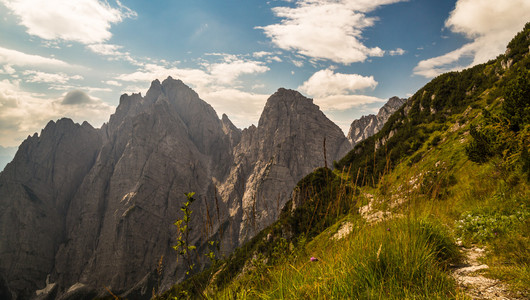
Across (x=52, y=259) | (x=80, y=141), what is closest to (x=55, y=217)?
(x=52, y=259)

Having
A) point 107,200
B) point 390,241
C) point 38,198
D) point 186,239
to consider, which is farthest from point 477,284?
point 38,198

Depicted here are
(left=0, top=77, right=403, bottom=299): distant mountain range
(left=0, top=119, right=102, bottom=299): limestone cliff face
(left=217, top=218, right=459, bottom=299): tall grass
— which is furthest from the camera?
(left=0, top=77, right=403, bottom=299): distant mountain range

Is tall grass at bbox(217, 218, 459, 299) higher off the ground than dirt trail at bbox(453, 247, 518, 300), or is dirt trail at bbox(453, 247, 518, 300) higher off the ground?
tall grass at bbox(217, 218, 459, 299)

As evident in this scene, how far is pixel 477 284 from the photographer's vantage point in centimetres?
294

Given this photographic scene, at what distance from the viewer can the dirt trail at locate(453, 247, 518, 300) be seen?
8.94 feet

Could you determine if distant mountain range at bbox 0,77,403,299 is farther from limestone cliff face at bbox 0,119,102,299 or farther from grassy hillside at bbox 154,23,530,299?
grassy hillside at bbox 154,23,530,299

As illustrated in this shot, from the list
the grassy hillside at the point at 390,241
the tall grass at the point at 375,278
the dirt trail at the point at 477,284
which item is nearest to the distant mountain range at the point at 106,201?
the grassy hillside at the point at 390,241

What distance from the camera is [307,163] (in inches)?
7584

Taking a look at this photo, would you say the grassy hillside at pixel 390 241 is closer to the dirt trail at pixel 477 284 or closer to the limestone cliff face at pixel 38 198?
the dirt trail at pixel 477 284

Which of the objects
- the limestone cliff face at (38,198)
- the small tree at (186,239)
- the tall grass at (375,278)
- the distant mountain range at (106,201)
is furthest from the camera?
the distant mountain range at (106,201)

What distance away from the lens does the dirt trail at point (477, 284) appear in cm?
272

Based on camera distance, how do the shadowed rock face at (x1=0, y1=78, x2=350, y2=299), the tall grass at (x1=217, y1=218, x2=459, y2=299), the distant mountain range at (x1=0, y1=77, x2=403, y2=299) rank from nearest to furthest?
1. the tall grass at (x1=217, y1=218, x2=459, y2=299)
2. the distant mountain range at (x1=0, y1=77, x2=403, y2=299)
3. the shadowed rock face at (x1=0, y1=78, x2=350, y2=299)

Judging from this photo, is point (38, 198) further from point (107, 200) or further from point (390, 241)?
point (390, 241)

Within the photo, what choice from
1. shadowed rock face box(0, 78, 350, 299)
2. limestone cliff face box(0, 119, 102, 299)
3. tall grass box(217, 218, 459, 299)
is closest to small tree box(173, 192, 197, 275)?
tall grass box(217, 218, 459, 299)
